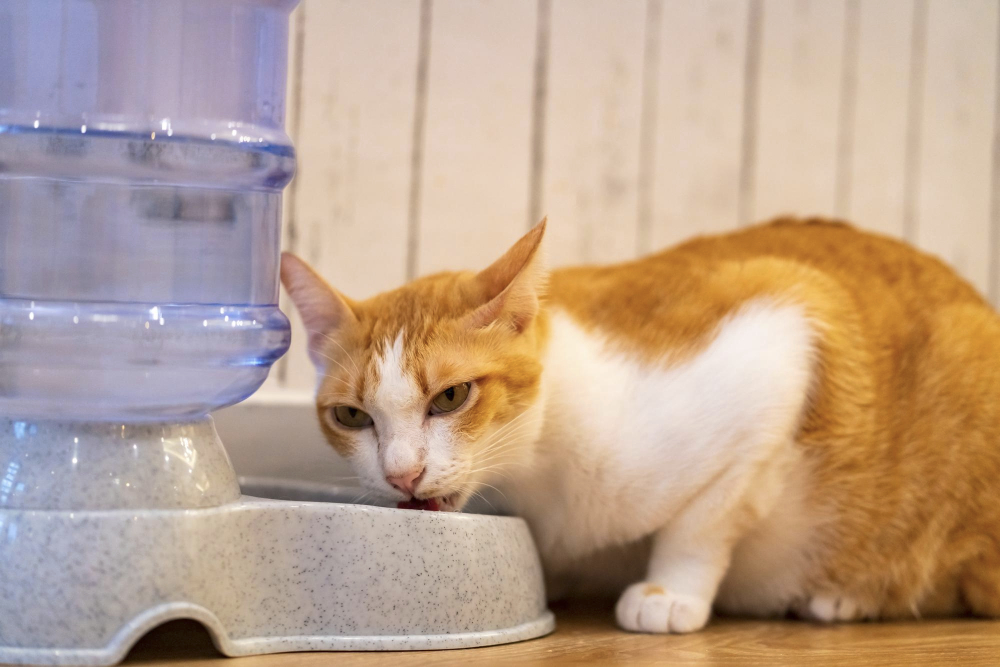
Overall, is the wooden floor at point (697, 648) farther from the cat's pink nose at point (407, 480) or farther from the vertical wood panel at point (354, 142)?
the vertical wood panel at point (354, 142)

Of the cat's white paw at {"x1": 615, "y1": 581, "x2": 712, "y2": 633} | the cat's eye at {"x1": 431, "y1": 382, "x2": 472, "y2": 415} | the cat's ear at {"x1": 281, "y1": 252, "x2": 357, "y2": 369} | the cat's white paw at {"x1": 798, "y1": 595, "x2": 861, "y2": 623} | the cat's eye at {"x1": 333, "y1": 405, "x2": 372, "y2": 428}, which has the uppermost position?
the cat's ear at {"x1": 281, "y1": 252, "x2": 357, "y2": 369}

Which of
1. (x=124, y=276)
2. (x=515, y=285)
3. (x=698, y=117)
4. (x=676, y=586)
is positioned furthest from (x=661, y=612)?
(x=698, y=117)

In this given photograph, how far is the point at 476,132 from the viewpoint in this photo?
5.89 ft

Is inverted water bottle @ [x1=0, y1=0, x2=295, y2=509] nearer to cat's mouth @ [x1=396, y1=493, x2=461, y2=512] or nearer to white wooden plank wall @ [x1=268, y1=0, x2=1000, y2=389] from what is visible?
cat's mouth @ [x1=396, y1=493, x2=461, y2=512]

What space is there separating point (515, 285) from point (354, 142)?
607mm

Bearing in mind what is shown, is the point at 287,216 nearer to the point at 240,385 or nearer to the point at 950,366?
the point at 240,385

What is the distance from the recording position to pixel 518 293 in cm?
124

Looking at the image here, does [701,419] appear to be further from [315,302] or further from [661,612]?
[315,302]


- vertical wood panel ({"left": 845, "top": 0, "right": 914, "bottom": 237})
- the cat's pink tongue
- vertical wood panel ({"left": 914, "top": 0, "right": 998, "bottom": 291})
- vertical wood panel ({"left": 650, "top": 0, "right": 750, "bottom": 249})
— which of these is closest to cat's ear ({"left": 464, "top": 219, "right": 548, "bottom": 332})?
the cat's pink tongue

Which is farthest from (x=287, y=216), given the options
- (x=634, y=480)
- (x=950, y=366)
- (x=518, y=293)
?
(x=950, y=366)

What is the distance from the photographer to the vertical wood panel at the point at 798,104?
2.01 m

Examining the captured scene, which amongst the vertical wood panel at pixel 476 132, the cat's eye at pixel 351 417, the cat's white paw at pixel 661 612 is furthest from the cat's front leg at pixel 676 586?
the vertical wood panel at pixel 476 132

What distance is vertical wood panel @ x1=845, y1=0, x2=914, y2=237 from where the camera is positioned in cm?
207

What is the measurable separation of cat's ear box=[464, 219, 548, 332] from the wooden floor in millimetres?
366
